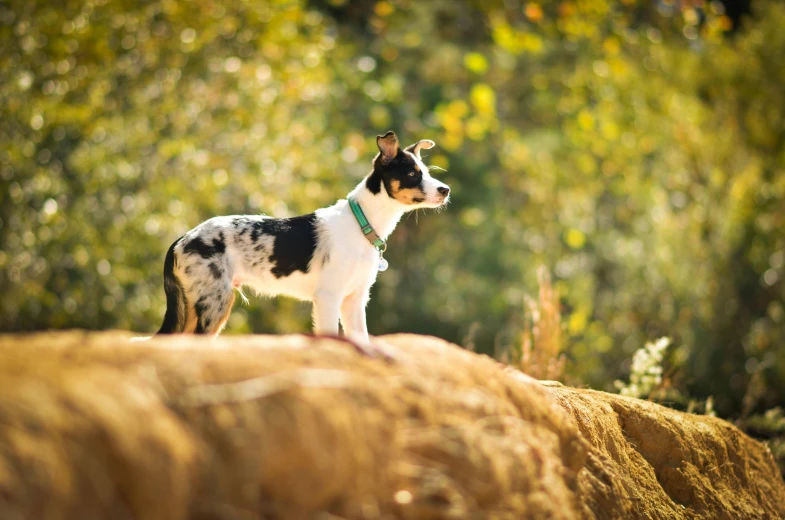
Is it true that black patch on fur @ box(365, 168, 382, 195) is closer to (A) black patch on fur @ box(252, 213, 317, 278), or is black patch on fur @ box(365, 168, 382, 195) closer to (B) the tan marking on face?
(B) the tan marking on face

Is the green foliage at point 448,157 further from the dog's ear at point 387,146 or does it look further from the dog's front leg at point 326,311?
the dog's front leg at point 326,311

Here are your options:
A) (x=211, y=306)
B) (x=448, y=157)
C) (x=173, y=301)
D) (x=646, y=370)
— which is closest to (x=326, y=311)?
(x=211, y=306)

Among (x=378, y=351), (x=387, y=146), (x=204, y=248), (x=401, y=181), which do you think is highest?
(x=378, y=351)

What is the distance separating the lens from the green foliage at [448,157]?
32.4 feet

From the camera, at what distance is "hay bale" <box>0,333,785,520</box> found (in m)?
1.88

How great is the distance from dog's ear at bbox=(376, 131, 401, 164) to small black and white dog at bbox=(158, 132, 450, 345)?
389 mm

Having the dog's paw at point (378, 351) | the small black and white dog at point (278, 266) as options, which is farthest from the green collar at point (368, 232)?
the dog's paw at point (378, 351)

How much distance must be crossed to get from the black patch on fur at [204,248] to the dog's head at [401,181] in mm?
1073

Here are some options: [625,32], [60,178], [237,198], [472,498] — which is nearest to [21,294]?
[60,178]

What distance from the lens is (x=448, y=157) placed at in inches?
556

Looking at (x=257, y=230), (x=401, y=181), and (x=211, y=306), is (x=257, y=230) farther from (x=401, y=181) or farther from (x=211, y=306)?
(x=401, y=181)

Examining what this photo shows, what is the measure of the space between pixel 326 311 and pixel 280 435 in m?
2.63

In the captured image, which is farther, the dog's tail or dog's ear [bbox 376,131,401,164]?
dog's ear [bbox 376,131,401,164]

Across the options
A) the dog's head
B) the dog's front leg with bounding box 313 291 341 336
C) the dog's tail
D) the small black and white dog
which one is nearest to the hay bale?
the dog's front leg with bounding box 313 291 341 336
